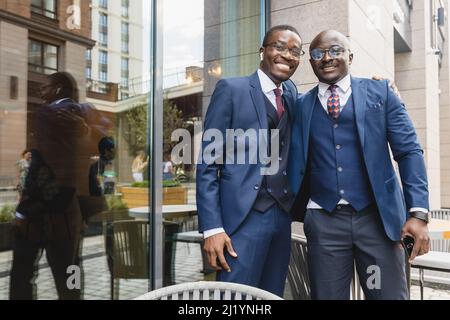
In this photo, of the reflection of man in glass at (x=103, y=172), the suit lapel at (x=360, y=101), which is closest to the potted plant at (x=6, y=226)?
the reflection of man in glass at (x=103, y=172)

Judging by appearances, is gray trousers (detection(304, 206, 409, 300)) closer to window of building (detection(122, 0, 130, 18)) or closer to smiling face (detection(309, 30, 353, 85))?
smiling face (detection(309, 30, 353, 85))

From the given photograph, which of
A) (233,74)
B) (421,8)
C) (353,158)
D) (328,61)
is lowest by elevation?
(353,158)

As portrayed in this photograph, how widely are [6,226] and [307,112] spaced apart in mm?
2056

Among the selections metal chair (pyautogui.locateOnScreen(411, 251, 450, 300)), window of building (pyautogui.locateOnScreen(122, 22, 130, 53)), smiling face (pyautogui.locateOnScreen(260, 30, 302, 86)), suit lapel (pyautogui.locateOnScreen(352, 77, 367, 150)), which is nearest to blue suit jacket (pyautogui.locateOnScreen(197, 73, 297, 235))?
smiling face (pyautogui.locateOnScreen(260, 30, 302, 86))

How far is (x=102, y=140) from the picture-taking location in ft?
10.8

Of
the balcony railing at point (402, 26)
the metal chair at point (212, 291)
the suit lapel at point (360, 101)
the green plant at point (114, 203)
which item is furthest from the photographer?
the balcony railing at point (402, 26)

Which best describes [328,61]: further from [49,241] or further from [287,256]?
[49,241]

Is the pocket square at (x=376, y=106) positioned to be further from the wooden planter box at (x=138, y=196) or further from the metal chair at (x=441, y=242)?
the metal chair at (x=441, y=242)

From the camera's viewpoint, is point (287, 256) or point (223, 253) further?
point (287, 256)

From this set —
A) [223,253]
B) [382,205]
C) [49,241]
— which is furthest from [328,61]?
[49,241]

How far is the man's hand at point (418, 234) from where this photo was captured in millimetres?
2115

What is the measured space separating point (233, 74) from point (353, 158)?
228cm

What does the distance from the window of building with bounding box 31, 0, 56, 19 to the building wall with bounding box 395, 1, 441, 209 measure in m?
6.66

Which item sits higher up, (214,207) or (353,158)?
(353,158)
